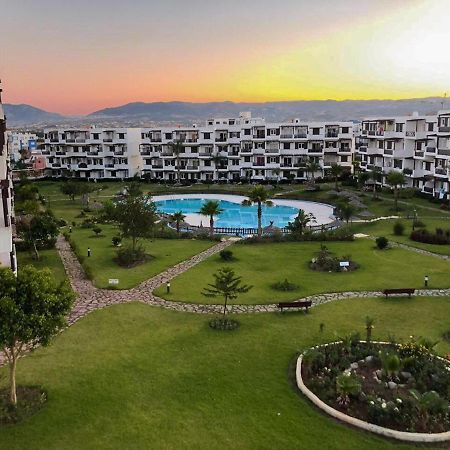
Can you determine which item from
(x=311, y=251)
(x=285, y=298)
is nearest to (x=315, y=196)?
(x=311, y=251)

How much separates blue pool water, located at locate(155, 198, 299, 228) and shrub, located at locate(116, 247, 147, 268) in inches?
805

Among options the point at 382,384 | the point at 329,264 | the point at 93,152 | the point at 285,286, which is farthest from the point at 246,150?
the point at 382,384

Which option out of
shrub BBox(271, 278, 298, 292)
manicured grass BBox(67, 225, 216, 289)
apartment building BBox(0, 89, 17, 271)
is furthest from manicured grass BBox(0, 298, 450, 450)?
manicured grass BBox(67, 225, 216, 289)

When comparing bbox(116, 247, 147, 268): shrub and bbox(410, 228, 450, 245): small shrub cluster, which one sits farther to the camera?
bbox(410, 228, 450, 245): small shrub cluster

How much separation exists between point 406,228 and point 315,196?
Result: 23339mm

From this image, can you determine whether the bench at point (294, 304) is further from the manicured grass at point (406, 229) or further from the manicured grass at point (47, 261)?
the manicured grass at point (406, 229)

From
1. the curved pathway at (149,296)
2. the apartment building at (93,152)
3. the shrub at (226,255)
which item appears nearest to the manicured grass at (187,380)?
the curved pathway at (149,296)

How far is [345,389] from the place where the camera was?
15.4 metres

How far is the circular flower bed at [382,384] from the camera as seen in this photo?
14406 mm

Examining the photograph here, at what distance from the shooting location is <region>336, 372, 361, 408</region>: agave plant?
50.5 feet

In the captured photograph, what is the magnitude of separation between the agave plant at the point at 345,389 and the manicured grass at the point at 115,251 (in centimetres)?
1500

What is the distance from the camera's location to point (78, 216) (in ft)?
177

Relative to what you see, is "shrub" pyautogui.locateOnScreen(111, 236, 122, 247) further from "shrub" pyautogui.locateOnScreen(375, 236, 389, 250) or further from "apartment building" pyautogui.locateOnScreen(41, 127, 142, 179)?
"apartment building" pyautogui.locateOnScreen(41, 127, 142, 179)

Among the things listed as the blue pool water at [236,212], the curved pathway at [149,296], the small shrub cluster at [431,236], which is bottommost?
the blue pool water at [236,212]
